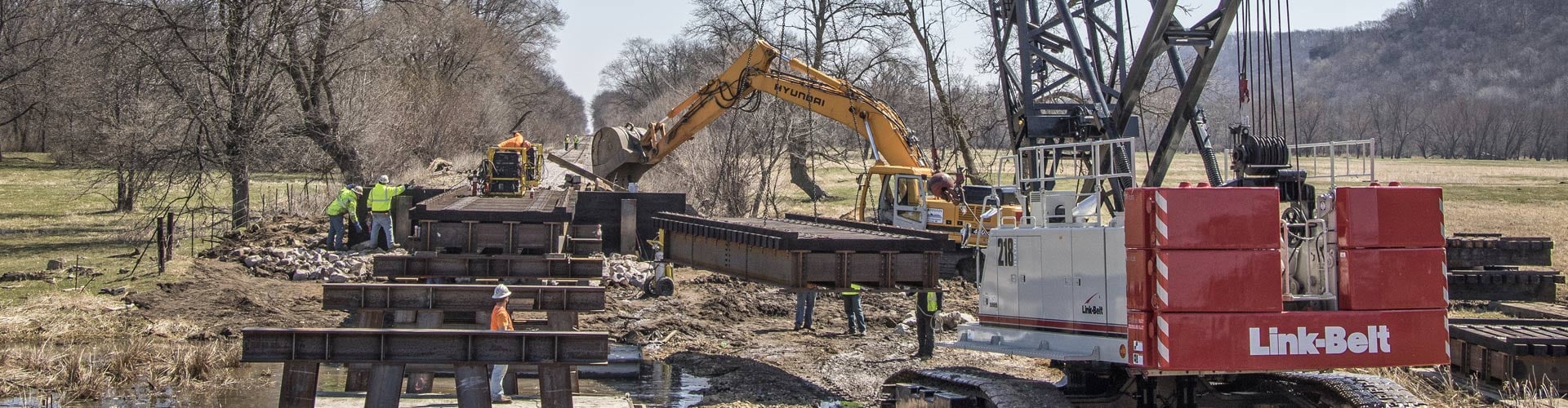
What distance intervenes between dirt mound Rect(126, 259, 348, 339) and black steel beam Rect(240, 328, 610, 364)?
7.69 m

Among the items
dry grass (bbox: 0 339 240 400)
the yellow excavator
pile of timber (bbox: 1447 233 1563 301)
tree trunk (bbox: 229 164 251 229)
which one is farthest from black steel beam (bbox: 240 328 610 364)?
tree trunk (bbox: 229 164 251 229)

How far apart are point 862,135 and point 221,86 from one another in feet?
43.3

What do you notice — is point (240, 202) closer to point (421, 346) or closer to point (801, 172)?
point (801, 172)

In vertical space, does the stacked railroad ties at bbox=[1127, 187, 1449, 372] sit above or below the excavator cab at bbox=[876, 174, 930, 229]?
below

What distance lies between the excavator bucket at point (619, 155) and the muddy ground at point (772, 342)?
480 centimetres

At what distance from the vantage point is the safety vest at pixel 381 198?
2433 centimetres

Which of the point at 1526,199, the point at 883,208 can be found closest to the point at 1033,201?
the point at 883,208

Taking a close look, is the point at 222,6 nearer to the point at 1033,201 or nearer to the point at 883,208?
the point at 883,208

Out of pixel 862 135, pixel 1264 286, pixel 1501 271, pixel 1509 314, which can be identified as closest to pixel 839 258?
pixel 1264 286

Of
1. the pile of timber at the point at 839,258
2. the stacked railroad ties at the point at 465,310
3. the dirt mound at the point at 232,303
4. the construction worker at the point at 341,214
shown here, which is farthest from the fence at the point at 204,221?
the pile of timber at the point at 839,258

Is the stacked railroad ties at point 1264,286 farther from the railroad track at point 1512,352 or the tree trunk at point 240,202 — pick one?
the tree trunk at point 240,202

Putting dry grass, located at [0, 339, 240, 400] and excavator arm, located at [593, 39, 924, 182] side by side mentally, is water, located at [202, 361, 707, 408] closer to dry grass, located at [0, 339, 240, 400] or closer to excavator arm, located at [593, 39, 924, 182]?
dry grass, located at [0, 339, 240, 400]

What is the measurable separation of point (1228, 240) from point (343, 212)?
2025 cm

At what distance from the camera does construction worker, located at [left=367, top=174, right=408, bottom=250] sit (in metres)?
24.3
